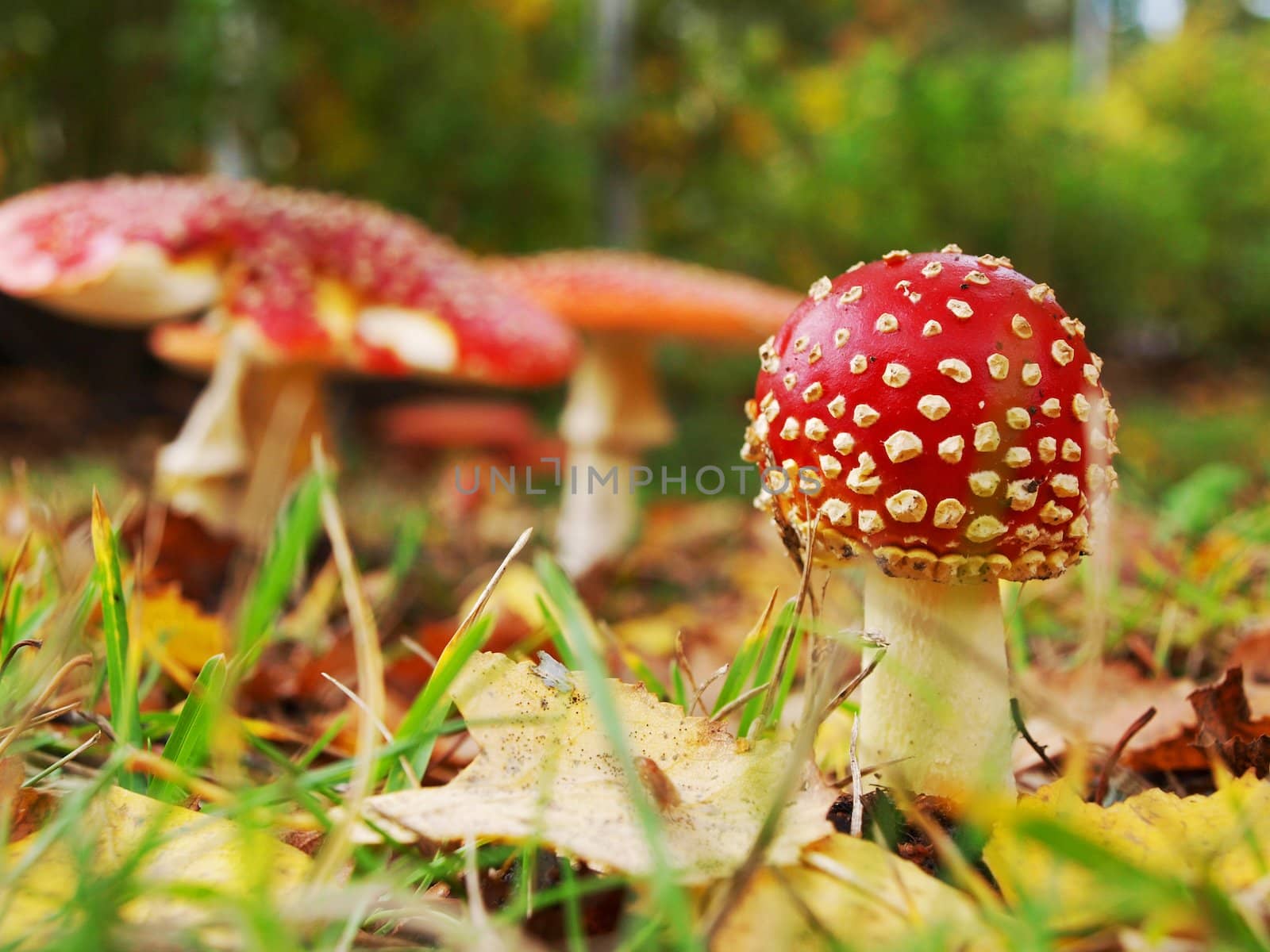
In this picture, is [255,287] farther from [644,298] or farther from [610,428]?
[610,428]

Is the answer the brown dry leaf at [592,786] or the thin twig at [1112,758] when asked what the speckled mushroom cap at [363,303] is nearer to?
the brown dry leaf at [592,786]

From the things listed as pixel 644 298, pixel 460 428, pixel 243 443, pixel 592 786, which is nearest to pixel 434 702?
pixel 592 786

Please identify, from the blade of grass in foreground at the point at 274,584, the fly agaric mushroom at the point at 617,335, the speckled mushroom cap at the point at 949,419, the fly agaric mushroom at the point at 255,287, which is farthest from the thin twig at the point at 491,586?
the fly agaric mushroom at the point at 617,335

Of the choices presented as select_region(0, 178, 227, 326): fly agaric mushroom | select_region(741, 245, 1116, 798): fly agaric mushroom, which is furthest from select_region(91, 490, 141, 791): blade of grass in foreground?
select_region(0, 178, 227, 326): fly agaric mushroom

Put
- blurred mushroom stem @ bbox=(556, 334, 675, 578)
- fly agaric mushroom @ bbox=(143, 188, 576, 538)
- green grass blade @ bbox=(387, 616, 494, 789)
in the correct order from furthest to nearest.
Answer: blurred mushroom stem @ bbox=(556, 334, 675, 578) → fly agaric mushroom @ bbox=(143, 188, 576, 538) → green grass blade @ bbox=(387, 616, 494, 789)

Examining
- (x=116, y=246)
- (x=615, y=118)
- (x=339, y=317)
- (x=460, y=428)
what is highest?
(x=615, y=118)

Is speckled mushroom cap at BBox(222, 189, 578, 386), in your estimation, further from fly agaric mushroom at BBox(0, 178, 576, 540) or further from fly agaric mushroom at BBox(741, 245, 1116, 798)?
fly agaric mushroom at BBox(741, 245, 1116, 798)
